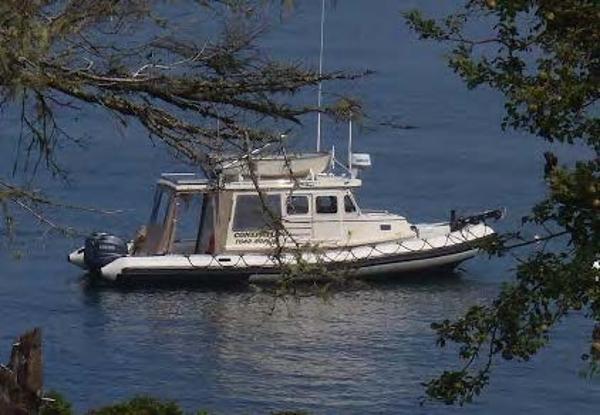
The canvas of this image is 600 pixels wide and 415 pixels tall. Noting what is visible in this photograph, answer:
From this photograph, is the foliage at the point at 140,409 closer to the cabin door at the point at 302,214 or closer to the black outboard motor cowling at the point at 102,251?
the black outboard motor cowling at the point at 102,251

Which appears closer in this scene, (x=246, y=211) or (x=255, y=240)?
(x=255, y=240)

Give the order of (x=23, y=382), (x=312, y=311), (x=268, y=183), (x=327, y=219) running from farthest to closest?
(x=327, y=219)
(x=312, y=311)
(x=268, y=183)
(x=23, y=382)

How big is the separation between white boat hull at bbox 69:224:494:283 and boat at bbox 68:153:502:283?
16mm

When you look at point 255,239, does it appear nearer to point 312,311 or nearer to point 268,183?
point 268,183

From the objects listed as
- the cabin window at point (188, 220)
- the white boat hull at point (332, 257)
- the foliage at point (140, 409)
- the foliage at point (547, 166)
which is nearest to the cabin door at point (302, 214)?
the white boat hull at point (332, 257)

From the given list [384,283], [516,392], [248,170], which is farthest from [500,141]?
[248,170]

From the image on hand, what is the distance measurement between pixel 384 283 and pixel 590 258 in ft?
68.7

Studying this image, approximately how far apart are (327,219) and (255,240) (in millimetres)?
1765

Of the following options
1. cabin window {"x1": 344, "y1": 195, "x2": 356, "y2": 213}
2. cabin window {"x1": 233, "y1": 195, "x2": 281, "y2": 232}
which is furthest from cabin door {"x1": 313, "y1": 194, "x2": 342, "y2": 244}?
cabin window {"x1": 233, "y1": 195, "x2": 281, "y2": 232}

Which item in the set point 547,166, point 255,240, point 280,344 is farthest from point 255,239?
point 547,166

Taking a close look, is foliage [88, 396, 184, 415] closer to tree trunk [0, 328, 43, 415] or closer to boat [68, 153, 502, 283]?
tree trunk [0, 328, 43, 415]

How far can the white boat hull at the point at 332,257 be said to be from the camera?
2903 centimetres

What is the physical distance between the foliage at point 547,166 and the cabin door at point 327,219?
19.4 meters

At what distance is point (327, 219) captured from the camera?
2994 cm
